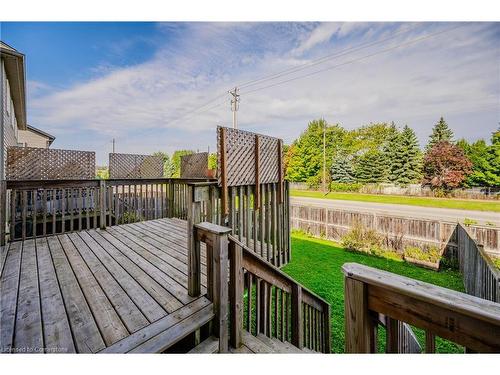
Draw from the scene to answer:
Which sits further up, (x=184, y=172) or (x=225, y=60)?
(x=225, y=60)

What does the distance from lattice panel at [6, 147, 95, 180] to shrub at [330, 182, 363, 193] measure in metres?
16.4

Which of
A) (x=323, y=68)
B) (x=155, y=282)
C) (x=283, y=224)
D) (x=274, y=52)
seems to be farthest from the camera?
(x=283, y=224)

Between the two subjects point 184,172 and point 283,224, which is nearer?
point 283,224

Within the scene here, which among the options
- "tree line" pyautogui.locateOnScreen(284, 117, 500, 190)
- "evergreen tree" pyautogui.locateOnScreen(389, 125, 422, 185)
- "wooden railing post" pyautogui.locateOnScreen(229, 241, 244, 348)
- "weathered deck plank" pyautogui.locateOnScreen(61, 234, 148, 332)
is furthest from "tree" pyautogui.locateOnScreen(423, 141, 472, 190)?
"weathered deck plank" pyautogui.locateOnScreen(61, 234, 148, 332)

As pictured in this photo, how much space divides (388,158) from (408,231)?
1321 centimetres

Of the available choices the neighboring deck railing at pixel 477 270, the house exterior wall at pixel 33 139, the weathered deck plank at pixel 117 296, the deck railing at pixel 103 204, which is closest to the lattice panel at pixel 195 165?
the deck railing at pixel 103 204

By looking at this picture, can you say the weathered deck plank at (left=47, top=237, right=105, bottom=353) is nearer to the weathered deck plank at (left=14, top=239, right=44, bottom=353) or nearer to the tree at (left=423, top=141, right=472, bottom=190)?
the weathered deck plank at (left=14, top=239, right=44, bottom=353)

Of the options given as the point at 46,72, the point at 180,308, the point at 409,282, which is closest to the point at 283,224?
the point at 180,308

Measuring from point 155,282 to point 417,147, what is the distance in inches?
756

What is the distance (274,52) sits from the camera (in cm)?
288

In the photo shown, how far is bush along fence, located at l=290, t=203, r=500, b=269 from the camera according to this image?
190 inches

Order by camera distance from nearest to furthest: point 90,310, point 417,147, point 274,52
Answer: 1. point 90,310
2. point 274,52
3. point 417,147
